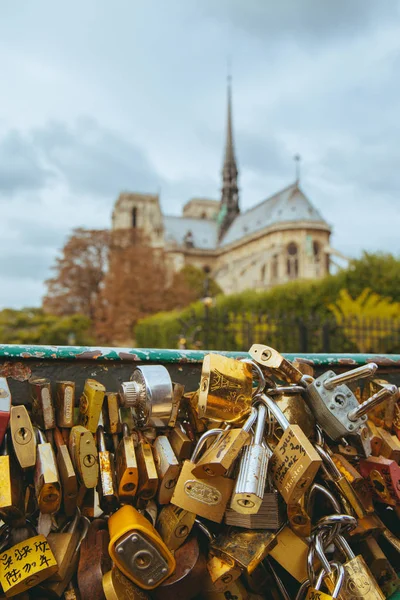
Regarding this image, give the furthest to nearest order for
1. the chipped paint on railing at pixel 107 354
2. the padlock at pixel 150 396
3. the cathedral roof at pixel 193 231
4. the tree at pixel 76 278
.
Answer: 1. the cathedral roof at pixel 193 231
2. the tree at pixel 76 278
3. the chipped paint on railing at pixel 107 354
4. the padlock at pixel 150 396

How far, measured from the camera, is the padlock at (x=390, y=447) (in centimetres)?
148

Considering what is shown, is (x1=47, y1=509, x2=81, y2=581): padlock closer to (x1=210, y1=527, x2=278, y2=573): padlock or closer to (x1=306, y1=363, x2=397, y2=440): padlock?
(x1=210, y1=527, x2=278, y2=573): padlock

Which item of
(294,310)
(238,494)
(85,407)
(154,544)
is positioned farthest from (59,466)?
(294,310)

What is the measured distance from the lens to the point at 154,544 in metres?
1.12

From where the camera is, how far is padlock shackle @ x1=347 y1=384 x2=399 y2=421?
1.23 m

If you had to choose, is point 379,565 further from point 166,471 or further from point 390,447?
point 166,471

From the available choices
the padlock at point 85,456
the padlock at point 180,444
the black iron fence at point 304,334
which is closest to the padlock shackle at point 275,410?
the padlock at point 180,444

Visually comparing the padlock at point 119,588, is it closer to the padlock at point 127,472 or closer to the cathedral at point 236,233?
the padlock at point 127,472

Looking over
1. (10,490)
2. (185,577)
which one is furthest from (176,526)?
(10,490)

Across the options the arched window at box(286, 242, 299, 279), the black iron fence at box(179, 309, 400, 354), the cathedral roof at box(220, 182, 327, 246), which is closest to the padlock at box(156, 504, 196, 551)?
the black iron fence at box(179, 309, 400, 354)

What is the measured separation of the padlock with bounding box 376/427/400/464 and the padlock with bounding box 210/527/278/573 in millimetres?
461

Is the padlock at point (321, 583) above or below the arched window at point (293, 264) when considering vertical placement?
below

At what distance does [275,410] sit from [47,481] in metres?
0.56

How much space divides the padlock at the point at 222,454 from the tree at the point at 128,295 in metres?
30.1
